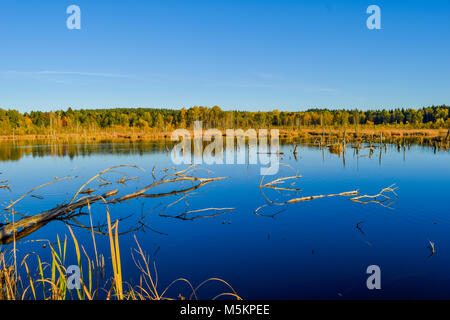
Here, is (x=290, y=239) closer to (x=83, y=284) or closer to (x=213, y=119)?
(x=83, y=284)

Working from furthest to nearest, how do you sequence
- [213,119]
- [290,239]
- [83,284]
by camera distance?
[213,119]
[290,239]
[83,284]

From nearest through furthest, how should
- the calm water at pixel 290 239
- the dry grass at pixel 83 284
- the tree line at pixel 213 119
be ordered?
the dry grass at pixel 83 284, the calm water at pixel 290 239, the tree line at pixel 213 119

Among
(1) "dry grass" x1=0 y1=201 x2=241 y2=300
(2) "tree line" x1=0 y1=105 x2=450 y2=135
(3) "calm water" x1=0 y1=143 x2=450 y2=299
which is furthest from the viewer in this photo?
(2) "tree line" x1=0 y1=105 x2=450 y2=135

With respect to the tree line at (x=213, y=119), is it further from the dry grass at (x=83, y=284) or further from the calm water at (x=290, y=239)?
the dry grass at (x=83, y=284)

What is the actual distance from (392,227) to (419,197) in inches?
190

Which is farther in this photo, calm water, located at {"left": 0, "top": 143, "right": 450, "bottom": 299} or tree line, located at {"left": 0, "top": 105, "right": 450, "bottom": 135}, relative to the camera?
tree line, located at {"left": 0, "top": 105, "right": 450, "bottom": 135}

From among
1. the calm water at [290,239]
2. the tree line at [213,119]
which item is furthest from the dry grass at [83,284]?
the tree line at [213,119]

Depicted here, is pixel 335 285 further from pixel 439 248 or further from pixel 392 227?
pixel 392 227

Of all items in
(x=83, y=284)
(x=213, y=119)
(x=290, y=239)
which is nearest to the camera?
(x=83, y=284)

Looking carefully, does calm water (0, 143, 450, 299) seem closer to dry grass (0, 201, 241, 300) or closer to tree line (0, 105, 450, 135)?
dry grass (0, 201, 241, 300)

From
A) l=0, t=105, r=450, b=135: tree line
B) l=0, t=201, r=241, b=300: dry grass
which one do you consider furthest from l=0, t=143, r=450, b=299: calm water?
l=0, t=105, r=450, b=135: tree line

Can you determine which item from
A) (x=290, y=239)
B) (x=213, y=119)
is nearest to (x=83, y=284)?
(x=290, y=239)

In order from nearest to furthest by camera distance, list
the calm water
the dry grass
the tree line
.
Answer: the dry grass → the calm water → the tree line
